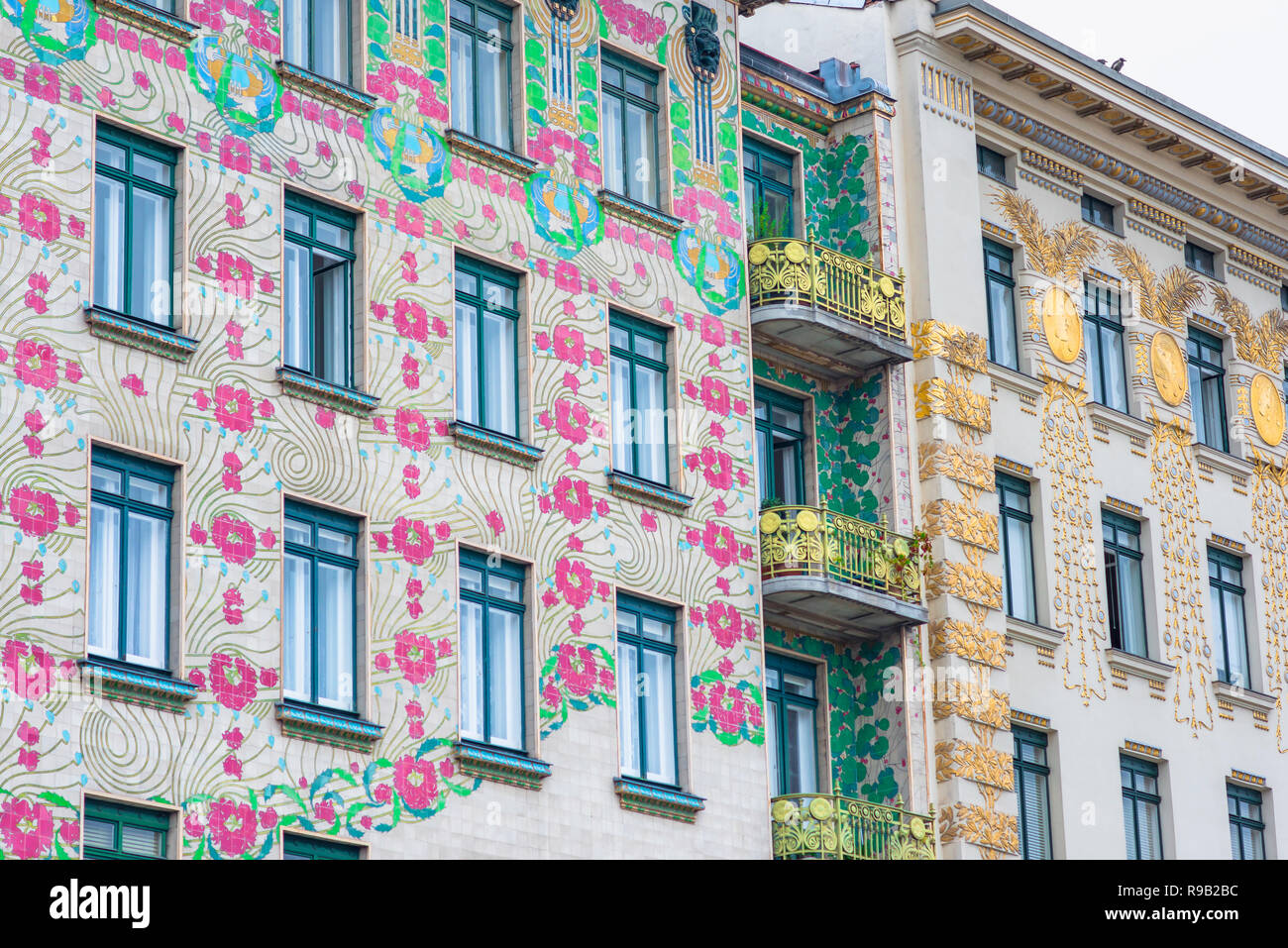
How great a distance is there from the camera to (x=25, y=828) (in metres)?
27.4

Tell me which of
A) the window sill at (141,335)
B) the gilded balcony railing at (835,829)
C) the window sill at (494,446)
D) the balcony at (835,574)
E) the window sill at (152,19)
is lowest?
the gilded balcony railing at (835,829)

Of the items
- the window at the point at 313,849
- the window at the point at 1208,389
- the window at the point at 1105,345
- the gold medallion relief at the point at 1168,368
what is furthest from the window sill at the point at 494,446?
the window at the point at 1208,389

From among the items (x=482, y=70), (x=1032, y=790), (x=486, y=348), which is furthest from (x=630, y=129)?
(x=1032, y=790)

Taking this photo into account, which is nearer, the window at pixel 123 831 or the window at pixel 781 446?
the window at pixel 123 831

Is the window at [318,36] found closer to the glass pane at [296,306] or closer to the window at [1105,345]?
the glass pane at [296,306]

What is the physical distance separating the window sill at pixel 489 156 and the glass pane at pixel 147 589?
6895 millimetres

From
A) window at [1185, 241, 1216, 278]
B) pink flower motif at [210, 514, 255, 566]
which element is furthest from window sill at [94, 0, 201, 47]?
window at [1185, 241, 1216, 278]

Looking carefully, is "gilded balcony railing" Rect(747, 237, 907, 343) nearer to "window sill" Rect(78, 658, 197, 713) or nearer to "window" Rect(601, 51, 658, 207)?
"window" Rect(601, 51, 658, 207)

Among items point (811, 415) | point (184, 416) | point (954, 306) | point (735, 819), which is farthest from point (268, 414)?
point (954, 306)

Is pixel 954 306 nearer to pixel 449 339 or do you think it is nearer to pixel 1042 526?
pixel 1042 526

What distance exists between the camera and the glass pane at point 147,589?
29172 millimetres

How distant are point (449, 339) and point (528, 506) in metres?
2.18

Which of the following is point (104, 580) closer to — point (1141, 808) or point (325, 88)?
point (325, 88)

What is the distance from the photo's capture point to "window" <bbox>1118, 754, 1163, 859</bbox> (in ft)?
136
